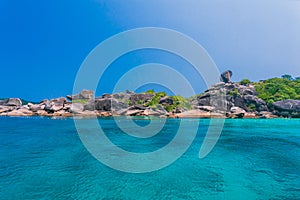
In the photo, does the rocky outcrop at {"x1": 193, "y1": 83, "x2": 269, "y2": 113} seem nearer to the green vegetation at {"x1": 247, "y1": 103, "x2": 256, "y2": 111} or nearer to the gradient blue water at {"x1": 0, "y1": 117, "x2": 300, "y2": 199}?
the green vegetation at {"x1": 247, "y1": 103, "x2": 256, "y2": 111}

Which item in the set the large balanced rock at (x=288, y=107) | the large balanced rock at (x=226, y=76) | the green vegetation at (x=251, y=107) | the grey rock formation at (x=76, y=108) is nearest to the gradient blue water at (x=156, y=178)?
the grey rock formation at (x=76, y=108)

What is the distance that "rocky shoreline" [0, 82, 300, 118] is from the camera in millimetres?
60625

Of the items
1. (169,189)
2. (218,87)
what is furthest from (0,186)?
(218,87)

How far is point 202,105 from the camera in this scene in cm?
6831

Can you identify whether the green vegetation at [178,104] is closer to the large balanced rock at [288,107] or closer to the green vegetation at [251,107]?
the green vegetation at [251,107]

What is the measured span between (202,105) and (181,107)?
7007 millimetres

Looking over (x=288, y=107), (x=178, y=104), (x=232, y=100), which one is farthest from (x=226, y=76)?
(x=288, y=107)

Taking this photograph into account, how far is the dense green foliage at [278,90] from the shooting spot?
67250 millimetres

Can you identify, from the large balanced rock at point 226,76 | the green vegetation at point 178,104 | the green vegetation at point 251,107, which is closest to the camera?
the green vegetation at point 251,107

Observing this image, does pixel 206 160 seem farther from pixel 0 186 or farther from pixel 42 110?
pixel 42 110

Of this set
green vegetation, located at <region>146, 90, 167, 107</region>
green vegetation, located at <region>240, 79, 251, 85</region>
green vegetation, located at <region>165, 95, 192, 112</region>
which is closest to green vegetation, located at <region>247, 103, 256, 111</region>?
green vegetation, located at <region>240, 79, 251, 85</region>

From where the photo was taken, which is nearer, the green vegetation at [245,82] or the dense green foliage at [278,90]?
the dense green foliage at [278,90]

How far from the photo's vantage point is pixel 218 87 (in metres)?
75.6

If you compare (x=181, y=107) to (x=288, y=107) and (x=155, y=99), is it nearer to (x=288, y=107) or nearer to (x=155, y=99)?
(x=155, y=99)
